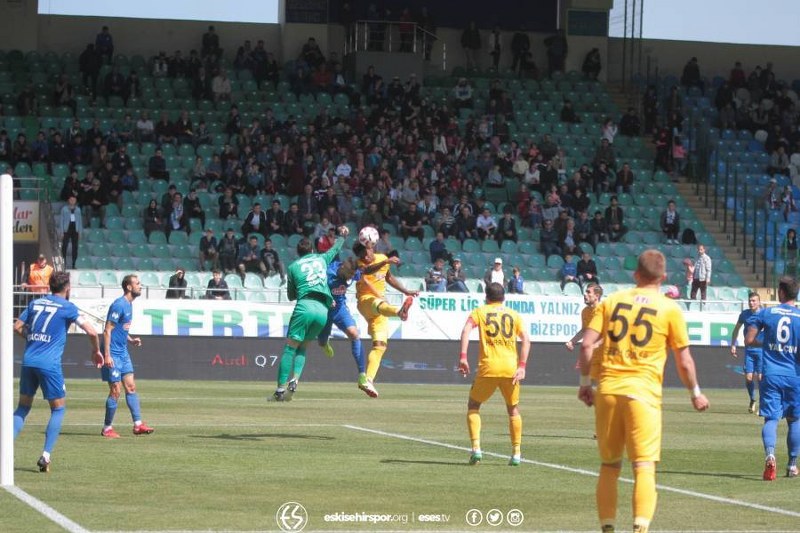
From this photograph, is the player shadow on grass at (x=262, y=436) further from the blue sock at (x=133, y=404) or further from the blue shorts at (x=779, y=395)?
the blue shorts at (x=779, y=395)

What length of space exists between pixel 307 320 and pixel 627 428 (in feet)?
29.6

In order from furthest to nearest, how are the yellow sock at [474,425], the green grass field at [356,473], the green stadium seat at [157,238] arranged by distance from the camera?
1. the green stadium seat at [157,238]
2. the yellow sock at [474,425]
3. the green grass field at [356,473]

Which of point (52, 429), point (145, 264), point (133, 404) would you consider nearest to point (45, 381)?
point (52, 429)

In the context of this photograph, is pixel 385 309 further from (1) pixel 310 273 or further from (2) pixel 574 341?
(2) pixel 574 341

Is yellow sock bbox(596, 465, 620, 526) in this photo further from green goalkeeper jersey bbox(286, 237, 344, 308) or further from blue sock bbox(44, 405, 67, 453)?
green goalkeeper jersey bbox(286, 237, 344, 308)

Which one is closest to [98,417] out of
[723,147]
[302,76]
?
[302,76]

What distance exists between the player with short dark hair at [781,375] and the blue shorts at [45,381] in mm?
7138

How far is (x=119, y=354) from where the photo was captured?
1731 centimetres

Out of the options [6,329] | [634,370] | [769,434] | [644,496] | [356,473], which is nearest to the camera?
[644,496]

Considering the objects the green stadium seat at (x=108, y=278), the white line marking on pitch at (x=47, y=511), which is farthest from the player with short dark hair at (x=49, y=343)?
the green stadium seat at (x=108, y=278)

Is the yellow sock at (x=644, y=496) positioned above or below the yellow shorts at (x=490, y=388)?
above

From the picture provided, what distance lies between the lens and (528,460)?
15.4 m

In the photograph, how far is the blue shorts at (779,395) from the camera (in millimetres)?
14094

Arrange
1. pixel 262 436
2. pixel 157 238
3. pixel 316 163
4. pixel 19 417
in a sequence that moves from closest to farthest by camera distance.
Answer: pixel 19 417
pixel 262 436
pixel 157 238
pixel 316 163
